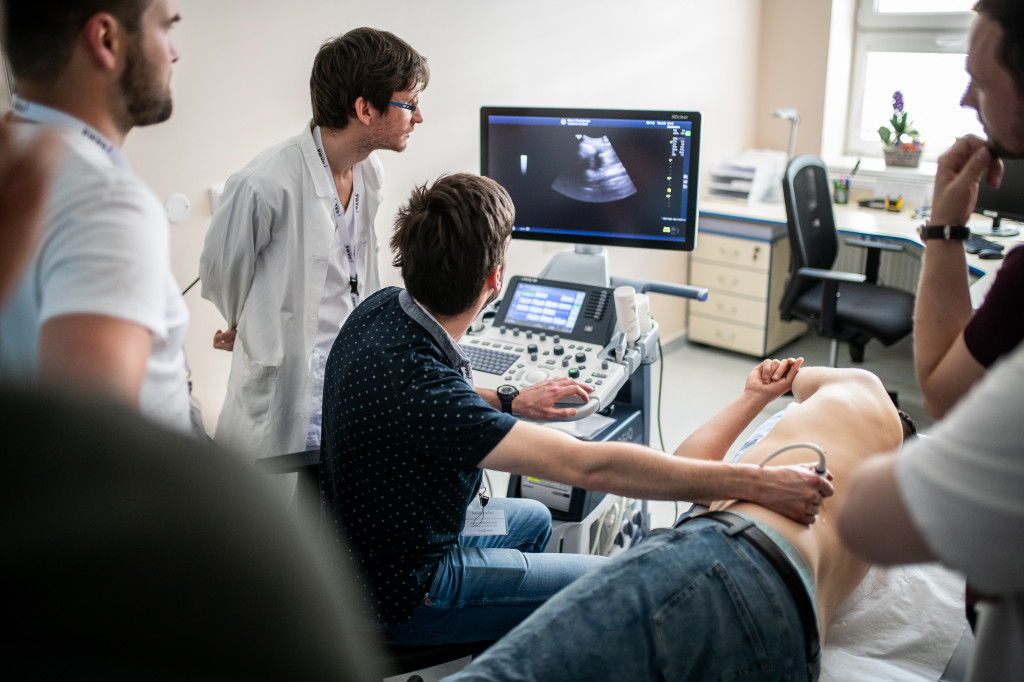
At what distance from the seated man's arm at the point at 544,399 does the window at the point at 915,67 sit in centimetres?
298

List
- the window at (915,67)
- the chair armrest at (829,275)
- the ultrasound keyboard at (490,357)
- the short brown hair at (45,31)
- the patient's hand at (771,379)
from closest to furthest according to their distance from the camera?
the short brown hair at (45,31)
the patient's hand at (771,379)
the ultrasound keyboard at (490,357)
the chair armrest at (829,275)
the window at (915,67)

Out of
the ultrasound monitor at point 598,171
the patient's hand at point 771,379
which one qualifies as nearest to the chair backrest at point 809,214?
the ultrasound monitor at point 598,171

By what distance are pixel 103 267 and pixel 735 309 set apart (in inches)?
141

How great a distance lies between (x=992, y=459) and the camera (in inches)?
25.9

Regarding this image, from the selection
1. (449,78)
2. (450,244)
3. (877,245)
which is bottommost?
(877,245)

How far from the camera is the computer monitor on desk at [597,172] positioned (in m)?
2.28

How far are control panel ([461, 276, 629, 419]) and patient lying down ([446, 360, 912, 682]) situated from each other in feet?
2.04

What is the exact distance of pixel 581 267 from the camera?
2.42 metres

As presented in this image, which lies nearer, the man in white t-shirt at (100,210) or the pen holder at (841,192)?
the man in white t-shirt at (100,210)

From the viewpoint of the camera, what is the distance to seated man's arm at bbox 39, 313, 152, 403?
2.38 feet

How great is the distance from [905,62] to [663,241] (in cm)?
266

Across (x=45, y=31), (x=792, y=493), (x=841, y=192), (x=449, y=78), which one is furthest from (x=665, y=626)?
(x=841, y=192)

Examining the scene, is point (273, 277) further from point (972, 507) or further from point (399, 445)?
point (972, 507)

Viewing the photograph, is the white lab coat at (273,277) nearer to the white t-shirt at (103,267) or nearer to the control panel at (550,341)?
the control panel at (550,341)
